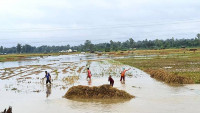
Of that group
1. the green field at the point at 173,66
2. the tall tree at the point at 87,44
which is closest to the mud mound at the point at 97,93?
the green field at the point at 173,66

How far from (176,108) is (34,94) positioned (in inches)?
383

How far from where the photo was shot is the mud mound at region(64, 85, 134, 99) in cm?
1543

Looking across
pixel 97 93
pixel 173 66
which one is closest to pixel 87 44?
pixel 173 66

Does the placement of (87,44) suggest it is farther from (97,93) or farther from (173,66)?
(97,93)

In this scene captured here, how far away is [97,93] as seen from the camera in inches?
623

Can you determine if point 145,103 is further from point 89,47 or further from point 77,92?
point 89,47

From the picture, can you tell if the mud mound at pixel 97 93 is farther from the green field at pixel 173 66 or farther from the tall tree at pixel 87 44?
the tall tree at pixel 87 44

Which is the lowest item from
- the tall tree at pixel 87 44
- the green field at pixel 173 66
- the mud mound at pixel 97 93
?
the mud mound at pixel 97 93

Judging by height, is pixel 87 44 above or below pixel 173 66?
above

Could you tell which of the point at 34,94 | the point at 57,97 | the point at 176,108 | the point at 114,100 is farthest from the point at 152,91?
the point at 34,94

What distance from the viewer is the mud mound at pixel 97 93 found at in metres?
15.4

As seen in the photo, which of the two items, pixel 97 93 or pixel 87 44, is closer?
pixel 97 93

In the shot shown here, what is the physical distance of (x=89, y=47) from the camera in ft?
541

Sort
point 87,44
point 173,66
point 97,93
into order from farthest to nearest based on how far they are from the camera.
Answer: point 87,44 → point 173,66 → point 97,93
